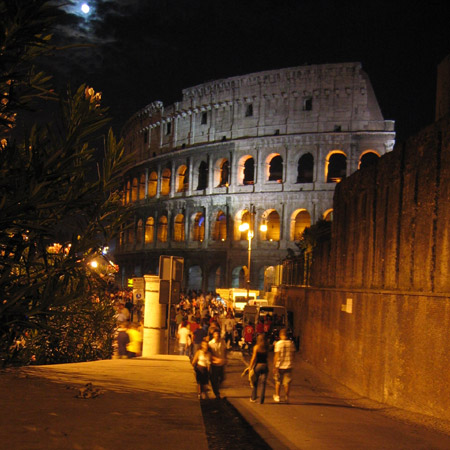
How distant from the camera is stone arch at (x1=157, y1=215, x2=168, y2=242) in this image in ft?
180

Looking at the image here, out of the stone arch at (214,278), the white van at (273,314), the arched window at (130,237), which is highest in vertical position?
the arched window at (130,237)

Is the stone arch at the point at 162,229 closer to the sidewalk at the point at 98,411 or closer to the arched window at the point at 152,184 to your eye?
the arched window at the point at 152,184

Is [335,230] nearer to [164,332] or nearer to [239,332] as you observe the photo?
[164,332]

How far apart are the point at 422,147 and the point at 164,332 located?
28.3 feet

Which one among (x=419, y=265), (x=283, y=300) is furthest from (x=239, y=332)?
(x=419, y=265)

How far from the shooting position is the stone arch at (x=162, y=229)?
54875mm

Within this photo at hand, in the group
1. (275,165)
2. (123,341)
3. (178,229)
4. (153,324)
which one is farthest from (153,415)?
(275,165)

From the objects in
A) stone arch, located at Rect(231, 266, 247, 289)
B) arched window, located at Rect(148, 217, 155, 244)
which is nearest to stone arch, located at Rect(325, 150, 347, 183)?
stone arch, located at Rect(231, 266, 247, 289)

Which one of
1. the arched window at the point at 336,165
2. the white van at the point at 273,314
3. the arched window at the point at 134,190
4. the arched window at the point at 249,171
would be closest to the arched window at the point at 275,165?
the arched window at the point at 249,171

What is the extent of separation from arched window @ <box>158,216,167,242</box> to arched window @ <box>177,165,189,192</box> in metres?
3.77

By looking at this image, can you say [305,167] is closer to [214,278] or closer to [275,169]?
[275,169]

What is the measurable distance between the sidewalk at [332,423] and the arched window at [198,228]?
37585 mm

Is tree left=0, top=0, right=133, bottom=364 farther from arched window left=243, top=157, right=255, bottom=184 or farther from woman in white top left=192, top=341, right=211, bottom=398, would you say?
arched window left=243, top=157, right=255, bottom=184

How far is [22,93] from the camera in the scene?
10.9ft
